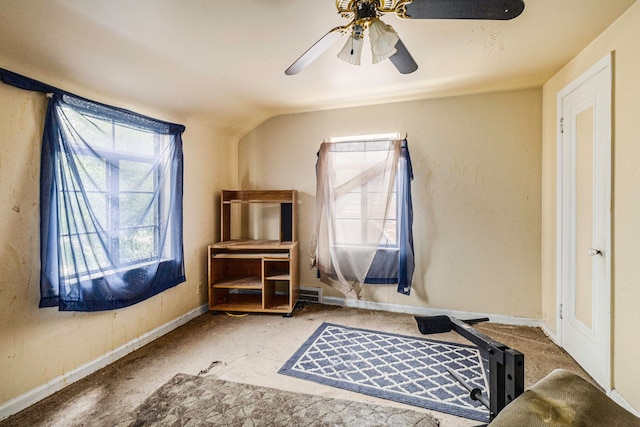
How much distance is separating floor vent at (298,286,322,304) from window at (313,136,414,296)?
0.25 meters

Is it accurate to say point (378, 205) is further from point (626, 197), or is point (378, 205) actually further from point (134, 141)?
point (134, 141)

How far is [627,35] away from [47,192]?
3.59 metres

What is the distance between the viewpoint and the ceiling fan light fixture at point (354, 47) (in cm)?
141

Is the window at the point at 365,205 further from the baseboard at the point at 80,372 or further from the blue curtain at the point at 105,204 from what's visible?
the baseboard at the point at 80,372

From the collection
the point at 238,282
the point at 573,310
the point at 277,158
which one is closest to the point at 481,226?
the point at 573,310

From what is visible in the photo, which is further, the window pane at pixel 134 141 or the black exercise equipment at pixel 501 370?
the window pane at pixel 134 141

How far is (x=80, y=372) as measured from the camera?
202 centimetres


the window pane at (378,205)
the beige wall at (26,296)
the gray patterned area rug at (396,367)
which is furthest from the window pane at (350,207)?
the beige wall at (26,296)

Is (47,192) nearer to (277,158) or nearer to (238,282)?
(238,282)

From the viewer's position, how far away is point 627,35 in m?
1.67

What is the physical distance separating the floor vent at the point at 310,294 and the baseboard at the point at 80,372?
1275 millimetres

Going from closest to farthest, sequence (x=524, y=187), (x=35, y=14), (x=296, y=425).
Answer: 1. (x=35, y=14)
2. (x=296, y=425)
3. (x=524, y=187)

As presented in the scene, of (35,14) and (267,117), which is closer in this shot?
(35,14)

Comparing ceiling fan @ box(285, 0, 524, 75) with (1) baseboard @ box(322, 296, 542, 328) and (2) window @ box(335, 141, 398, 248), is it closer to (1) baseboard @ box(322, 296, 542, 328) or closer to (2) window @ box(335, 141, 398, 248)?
(2) window @ box(335, 141, 398, 248)
